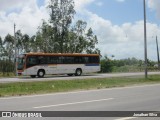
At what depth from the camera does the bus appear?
43.2 metres

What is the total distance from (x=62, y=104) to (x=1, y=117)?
4.01 m

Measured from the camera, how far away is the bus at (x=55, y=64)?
43.2m

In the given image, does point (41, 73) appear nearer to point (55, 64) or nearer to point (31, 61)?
point (31, 61)

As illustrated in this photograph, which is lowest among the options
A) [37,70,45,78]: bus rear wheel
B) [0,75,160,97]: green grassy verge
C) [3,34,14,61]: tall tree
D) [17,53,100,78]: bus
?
[0,75,160,97]: green grassy verge

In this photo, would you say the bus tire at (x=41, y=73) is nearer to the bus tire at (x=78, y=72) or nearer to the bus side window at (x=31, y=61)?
the bus side window at (x=31, y=61)

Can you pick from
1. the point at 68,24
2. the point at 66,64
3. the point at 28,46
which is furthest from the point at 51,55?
the point at 28,46

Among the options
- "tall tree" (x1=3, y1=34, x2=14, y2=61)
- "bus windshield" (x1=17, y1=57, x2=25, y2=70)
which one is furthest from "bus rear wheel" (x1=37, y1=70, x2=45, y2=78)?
"tall tree" (x1=3, y1=34, x2=14, y2=61)

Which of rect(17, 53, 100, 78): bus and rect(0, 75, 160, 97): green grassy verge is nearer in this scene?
rect(0, 75, 160, 97): green grassy verge

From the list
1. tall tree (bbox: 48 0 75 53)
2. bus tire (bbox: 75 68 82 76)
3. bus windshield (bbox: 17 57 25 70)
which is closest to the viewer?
bus windshield (bbox: 17 57 25 70)

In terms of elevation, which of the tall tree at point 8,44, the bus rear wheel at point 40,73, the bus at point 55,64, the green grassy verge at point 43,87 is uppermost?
the tall tree at point 8,44

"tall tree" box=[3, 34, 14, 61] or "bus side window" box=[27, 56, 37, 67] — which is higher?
"tall tree" box=[3, 34, 14, 61]

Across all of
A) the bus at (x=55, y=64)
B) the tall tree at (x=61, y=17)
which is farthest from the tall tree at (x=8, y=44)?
the bus at (x=55, y=64)

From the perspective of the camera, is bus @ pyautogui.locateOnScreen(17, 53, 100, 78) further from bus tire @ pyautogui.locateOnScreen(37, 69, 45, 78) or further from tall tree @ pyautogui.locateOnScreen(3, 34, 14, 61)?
tall tree @ pyautogui.locateOnScreen(3, 34, 14, 61)

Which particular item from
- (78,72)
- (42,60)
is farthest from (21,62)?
(78,72)
